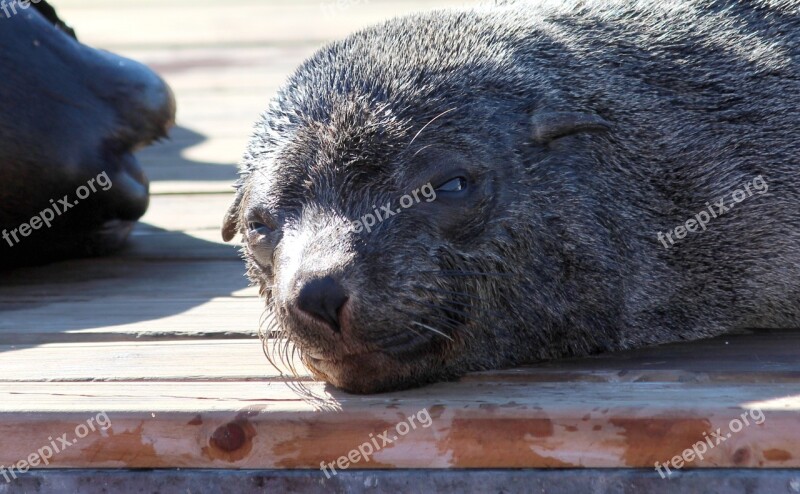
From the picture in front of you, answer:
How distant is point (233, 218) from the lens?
13.7 ft

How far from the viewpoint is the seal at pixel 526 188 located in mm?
3396

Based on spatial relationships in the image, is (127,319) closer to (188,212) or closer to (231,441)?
(231,441)

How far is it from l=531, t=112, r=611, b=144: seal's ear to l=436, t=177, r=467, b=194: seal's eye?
0.97 feet

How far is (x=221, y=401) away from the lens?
338 centimetres

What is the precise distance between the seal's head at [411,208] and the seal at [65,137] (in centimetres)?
139

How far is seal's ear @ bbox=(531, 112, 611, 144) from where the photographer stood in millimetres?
3734

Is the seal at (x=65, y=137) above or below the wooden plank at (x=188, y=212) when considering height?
above

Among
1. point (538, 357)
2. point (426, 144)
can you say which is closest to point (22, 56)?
point (426, 144)

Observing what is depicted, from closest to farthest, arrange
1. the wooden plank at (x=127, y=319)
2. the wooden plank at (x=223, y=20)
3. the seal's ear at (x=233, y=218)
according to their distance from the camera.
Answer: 1. the seal's ear at (x=233, y=218)
2. the wooden plank at (x=127, y=319)
3. the wooden plank at (x=223, y=20)

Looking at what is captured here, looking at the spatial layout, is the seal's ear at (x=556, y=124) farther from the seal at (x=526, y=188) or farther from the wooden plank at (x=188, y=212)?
the wooden plank at (x=188, y=212)

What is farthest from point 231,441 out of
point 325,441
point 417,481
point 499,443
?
point 499,443

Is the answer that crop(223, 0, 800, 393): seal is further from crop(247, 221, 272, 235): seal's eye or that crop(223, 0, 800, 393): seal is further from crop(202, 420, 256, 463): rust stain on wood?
crop(202, 420, 256, 463): rust stain on wood

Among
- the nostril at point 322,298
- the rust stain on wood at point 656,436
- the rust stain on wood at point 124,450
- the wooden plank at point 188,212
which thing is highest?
the nostril at point 322,298

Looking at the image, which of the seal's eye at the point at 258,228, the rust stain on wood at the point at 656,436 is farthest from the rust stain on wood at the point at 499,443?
the seal's eye at the point at 258,228
